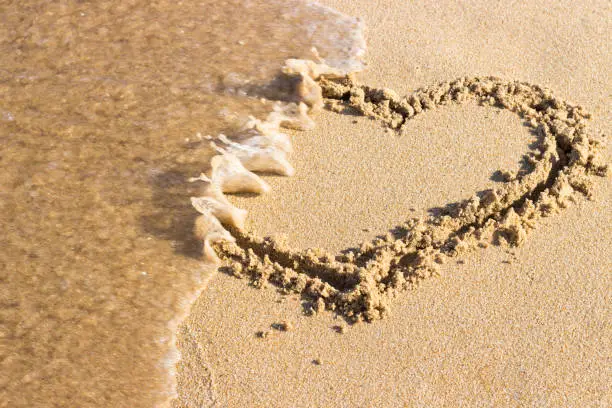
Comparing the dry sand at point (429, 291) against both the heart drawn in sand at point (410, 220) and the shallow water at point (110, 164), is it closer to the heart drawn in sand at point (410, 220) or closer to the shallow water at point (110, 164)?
the heart drawn in sand at point (410, 220)

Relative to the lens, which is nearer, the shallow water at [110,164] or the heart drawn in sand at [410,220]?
the shallow water at [110,164]

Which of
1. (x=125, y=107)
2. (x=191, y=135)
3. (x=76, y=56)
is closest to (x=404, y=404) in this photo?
(x=191, y=135)

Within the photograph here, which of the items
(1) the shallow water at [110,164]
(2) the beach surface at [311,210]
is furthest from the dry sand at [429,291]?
(1) the shallow water at [110,164]

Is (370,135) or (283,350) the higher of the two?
(370,135)

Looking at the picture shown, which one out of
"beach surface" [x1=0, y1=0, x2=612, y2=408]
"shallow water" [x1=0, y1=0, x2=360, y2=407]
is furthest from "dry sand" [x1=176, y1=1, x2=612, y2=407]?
"shallow water" [x1=0, y1=0, x2=360, y2=407]

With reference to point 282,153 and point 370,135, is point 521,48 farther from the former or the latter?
point 282,153
